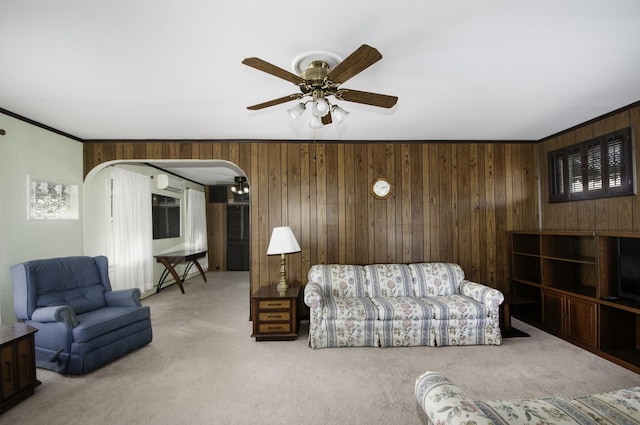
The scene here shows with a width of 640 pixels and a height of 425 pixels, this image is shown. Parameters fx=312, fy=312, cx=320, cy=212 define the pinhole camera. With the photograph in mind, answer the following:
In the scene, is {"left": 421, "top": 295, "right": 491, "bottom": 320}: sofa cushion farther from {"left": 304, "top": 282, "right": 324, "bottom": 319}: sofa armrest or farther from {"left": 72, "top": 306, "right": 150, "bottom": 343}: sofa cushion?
{"left": 72, "top": 306, "right": 150, "bottom": 343}: sofa cushion

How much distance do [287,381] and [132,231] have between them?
13.1ft

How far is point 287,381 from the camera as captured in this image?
253 centimetres

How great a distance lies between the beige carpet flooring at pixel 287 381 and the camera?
83.4 inches

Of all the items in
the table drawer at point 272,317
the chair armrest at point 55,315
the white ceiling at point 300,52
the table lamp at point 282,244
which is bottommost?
the table drawer at point 272,317

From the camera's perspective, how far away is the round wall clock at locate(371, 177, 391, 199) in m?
4.18

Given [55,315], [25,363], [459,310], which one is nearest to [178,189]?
[55,315]

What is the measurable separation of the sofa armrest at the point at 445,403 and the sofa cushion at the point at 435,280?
2.53m

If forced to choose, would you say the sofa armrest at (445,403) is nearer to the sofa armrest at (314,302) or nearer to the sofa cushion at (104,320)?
the sofa armrest at (314,302)

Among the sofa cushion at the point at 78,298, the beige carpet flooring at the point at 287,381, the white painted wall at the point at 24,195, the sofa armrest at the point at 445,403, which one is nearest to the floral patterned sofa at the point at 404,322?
the beige carpet flooring at the point at 287,381

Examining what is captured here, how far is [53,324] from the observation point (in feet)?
8.84

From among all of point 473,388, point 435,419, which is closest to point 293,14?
point 435,419

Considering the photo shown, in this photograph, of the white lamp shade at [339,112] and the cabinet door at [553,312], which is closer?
the white lamp shade at [339,112]

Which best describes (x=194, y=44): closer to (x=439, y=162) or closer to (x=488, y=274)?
(x=439, y=162)

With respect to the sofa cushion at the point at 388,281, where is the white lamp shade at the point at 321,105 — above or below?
above
